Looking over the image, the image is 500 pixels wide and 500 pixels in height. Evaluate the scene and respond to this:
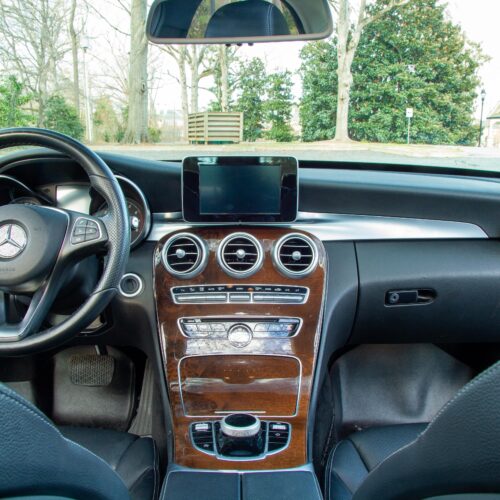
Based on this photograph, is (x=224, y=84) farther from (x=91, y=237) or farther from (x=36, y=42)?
(x=91, y=237)

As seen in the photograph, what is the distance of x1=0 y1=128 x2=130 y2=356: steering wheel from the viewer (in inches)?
64.1

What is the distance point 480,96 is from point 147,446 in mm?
2164

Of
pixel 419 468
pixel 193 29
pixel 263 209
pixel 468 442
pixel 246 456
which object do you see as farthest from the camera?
pixel 263 209

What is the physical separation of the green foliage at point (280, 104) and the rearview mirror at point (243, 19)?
94 cm

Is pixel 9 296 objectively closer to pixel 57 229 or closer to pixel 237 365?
pixel 57 229

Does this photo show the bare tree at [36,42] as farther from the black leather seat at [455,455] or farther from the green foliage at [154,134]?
the black leather seat at [455,455]

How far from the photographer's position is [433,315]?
7.74 feet

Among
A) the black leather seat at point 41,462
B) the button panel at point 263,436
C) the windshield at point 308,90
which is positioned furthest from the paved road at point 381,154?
the black leather seat at point 41,462

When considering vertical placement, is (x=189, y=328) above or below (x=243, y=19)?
below

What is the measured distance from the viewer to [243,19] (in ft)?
5.75

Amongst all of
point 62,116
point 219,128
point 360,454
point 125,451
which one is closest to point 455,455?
point 360,454

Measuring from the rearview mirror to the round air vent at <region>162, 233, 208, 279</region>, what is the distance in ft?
2.39

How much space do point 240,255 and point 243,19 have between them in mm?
841

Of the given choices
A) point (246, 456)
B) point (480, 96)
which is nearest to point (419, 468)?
point (246, 456)
